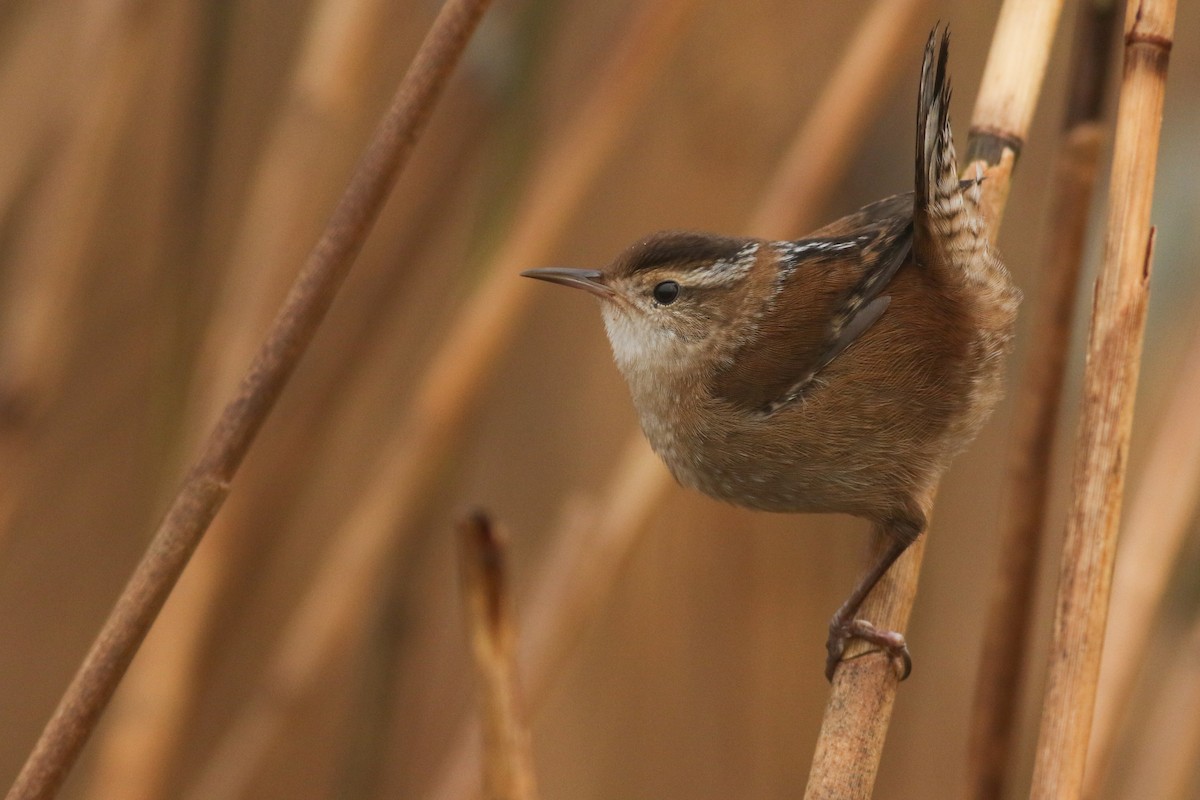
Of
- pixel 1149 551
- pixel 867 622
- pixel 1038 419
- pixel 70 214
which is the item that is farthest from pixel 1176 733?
pixel 70 214

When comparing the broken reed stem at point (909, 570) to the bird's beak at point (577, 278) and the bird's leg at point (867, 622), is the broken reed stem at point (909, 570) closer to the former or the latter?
the bird's leg at point (867, 622)

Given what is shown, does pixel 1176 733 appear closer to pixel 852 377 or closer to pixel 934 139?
pixel 852 377

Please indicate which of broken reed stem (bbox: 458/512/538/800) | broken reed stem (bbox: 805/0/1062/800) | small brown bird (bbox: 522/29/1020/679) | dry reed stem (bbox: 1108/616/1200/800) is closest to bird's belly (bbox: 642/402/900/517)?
small brown bird (bbox: 522/29/1020/679)

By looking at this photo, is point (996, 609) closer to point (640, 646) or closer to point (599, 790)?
point (640, 646)

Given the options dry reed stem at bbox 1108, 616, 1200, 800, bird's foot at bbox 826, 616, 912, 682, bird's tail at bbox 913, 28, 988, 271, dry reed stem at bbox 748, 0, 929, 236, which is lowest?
bird's foot at bbox 826, 616, 912, 682

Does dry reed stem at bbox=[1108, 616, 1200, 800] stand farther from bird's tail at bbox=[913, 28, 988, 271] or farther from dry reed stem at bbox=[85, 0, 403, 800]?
dry reed stem at bbox=[85, 0, 403, 800]

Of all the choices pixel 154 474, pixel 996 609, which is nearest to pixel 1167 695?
pixel 996 609
